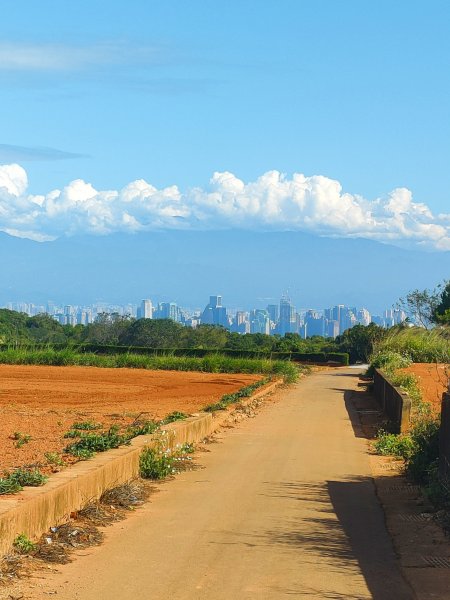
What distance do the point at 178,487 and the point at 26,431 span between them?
20.7 ft

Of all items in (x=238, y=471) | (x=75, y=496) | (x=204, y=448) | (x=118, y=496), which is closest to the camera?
(x=75, y=496)

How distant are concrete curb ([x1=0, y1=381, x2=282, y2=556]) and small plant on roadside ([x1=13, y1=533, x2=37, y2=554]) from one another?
40 millimetres

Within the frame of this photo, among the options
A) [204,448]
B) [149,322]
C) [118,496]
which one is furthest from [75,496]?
[149,322]

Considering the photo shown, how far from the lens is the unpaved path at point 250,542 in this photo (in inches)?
275

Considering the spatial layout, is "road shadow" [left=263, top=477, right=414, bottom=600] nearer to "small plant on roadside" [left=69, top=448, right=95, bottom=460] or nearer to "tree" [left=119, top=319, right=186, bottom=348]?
"small plant on roadside" [left=69, top=448, right=95, bottom=460]

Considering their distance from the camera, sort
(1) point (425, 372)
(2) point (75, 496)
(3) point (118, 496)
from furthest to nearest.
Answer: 1. (1) point (425, 372)
2. (3) point (118, 496)
3. (2) point (75, 496)

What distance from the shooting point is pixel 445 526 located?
9367mm

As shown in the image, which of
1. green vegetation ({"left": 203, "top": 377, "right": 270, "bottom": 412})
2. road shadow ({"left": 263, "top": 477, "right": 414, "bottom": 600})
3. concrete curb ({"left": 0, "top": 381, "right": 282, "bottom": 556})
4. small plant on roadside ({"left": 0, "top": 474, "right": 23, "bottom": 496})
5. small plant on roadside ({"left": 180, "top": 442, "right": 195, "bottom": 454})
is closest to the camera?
road shadow ({"left": 263, "top": 477, "right": 414, "bottom": 600})

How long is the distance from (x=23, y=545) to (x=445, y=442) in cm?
577

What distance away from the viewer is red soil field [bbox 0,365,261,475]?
51.3 ft

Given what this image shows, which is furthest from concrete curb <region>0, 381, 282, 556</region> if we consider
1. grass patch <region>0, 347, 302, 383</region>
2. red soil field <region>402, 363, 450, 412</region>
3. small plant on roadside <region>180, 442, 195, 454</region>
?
grass patch <region>0, 347, 302, 383</region>

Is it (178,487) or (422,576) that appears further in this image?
(178,487)

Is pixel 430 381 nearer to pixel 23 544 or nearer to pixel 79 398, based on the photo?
pixel 79 398

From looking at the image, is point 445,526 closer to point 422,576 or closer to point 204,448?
point 422,576
